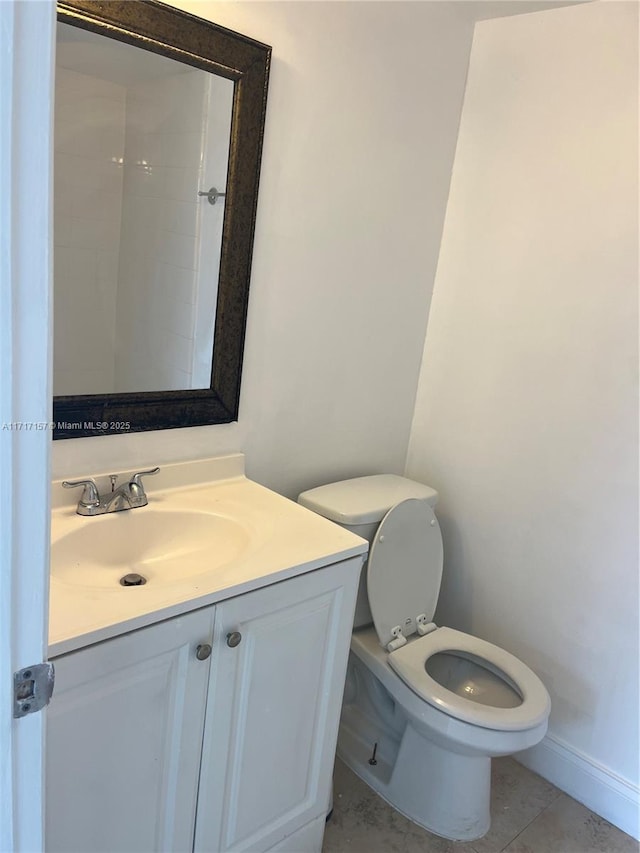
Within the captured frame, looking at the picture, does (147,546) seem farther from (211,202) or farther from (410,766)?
(410,766)

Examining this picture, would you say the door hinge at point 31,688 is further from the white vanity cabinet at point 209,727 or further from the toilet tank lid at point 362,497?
the toilet tank lid at point 362,497

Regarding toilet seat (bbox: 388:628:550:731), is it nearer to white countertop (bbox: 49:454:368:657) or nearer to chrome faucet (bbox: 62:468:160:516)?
white countertop (bbox: 49:454:368:657)

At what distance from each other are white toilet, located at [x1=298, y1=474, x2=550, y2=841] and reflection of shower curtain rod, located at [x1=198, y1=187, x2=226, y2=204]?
0.79 meters

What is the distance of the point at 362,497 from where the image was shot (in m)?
1.92

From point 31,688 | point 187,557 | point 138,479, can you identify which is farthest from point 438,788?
point 31,688

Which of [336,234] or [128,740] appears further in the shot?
[336,234]

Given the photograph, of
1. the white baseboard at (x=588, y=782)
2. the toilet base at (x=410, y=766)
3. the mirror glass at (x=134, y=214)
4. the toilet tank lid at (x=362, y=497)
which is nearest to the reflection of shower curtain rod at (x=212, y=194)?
the mirror glass at (x=134, y=214)

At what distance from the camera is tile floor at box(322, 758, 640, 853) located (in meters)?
1.81

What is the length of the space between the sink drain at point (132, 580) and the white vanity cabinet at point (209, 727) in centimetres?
27

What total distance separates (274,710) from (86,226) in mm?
1075

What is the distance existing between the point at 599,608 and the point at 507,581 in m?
0.29

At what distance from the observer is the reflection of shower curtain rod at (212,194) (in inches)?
62.2

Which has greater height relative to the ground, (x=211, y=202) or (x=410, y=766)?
(x=211, y=202)

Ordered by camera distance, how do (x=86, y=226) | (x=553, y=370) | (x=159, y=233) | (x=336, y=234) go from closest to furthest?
(x=86, y=226)
(x=159, y=233)
(x=336, y=234)
(x=553, y=370)
